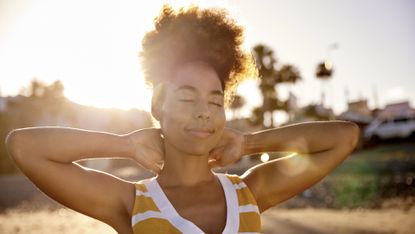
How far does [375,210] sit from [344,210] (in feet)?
3.02

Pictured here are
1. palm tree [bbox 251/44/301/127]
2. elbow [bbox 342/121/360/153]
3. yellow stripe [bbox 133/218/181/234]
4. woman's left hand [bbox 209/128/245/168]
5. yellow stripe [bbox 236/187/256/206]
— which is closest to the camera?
yellow stripe [bbox 133/218/181/234]

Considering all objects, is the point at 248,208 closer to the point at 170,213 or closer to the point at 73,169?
the point at 170,213

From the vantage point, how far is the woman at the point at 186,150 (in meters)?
2.05

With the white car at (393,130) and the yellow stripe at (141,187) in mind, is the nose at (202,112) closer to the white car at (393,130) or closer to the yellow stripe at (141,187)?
the yellow stripe at (141,187)

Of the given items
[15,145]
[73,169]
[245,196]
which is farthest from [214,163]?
[15,145]

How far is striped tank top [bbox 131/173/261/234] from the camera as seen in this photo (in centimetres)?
199

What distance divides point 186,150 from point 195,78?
15.5 inches

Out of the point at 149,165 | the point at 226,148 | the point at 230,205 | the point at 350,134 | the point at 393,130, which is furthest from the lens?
the point at 393,130

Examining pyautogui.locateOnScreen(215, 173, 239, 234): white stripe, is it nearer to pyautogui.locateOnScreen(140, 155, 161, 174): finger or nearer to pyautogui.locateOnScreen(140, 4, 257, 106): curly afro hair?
pyautogui.locateOnScreen(140, 155, 161, 174): finger

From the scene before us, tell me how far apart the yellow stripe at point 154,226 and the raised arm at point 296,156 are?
609 mm

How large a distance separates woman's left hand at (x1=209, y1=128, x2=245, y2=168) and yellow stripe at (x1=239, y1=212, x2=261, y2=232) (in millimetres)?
390

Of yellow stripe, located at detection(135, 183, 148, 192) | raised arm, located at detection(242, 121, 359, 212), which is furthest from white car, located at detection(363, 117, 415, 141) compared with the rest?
yellow stripe, located at detection(135, 183, 148, 192)

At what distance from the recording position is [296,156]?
2529 mm

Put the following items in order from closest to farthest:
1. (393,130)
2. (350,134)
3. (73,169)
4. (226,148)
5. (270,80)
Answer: (73,169) → (226,148) → (350,134) → (270,80) → (393,130)
